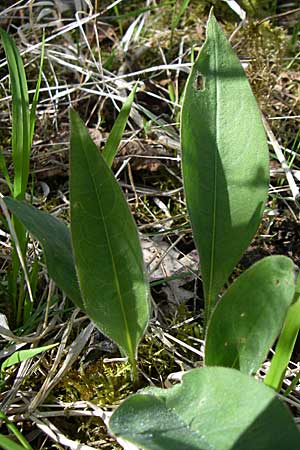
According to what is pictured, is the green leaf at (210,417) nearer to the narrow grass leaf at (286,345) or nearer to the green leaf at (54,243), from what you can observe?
the narrow grass leaf at (286,345)

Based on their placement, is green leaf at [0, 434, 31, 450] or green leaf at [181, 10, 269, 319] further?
green leaf at [181, 10, 269, 319]

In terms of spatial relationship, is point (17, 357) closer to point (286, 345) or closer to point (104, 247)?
point (104, 247)

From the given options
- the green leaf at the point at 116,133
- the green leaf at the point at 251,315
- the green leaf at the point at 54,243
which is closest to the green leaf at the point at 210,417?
the green leaf at the point at 251,315

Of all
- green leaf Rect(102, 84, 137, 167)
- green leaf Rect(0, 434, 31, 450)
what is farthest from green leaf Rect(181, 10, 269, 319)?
green leaf Rect(0, 434, 31, 450)

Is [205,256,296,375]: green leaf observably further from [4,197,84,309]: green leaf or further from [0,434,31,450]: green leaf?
[0,434,31,450]: green leaf

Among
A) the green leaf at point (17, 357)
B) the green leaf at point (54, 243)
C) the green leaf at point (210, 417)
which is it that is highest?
the green leaf at point (54, 243)

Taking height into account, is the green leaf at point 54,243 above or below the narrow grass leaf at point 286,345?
above

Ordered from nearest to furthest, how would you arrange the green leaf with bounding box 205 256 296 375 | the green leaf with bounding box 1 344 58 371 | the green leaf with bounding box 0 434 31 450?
1. the green leaf with bounding box 0 434 31 450
2. the green leaf with bounding box 205 256 296 375
3. the green leaf with bounding box 1 344 58 371
